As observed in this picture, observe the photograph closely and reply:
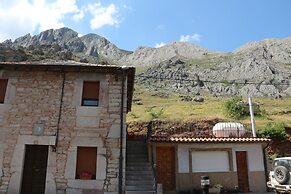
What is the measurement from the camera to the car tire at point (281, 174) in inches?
451

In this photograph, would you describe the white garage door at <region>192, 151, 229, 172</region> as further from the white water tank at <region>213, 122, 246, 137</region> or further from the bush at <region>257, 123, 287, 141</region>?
the bush at <region>257, 123, 287, 141</region>

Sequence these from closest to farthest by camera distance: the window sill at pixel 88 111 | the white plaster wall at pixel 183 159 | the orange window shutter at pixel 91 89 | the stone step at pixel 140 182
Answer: the stone step at pixel 140 182, the window sill at pixel 88 111, the orange window shutter at pixel 91 89, the white plaster wall at pixel 183 159

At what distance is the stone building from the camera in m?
11.4

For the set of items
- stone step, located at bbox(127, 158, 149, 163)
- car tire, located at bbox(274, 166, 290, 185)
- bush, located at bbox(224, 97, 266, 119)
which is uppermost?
bush, located at bbox(224, 97, 266, 119)

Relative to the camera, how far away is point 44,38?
149500 mm

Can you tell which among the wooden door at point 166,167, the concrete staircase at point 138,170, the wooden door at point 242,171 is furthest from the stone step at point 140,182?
the wooden door at point 242,171

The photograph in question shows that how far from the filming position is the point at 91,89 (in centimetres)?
1280

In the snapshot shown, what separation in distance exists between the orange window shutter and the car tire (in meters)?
8.22

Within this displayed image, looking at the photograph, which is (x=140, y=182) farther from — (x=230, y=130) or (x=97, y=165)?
(x=230, y=130)

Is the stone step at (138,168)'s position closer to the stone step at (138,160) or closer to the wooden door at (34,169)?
the stone step at (138,160)

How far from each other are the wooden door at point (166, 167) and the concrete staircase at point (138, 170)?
33.0 inches

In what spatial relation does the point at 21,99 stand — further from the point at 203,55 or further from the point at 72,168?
the point at 203,55

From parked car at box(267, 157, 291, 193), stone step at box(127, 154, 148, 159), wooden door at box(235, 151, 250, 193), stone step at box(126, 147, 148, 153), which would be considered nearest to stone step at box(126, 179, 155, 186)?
stone step at box(127, 154, 148, 159)

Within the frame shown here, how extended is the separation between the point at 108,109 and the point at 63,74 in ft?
8.54
